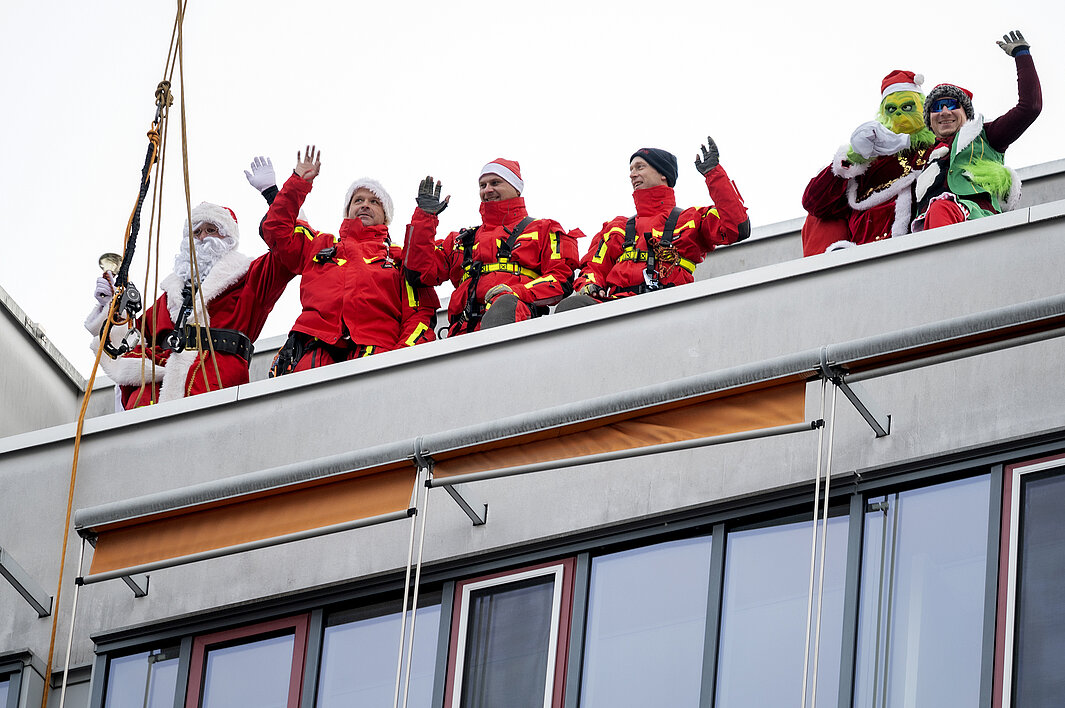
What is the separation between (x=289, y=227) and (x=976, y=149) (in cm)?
387

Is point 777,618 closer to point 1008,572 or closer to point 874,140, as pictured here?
point 1008,572

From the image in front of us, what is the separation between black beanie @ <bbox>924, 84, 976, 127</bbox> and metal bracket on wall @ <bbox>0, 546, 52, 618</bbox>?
5.01 m

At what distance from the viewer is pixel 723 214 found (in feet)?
38.2

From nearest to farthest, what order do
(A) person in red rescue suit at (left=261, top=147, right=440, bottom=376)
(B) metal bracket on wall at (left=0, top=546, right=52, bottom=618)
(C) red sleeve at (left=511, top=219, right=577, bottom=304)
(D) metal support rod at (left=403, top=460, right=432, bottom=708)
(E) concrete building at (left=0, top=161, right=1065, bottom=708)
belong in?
(E) concrete building at (left=0, top=161, right=1065, bottom=708), (D) metal support rod at (left=403, top=460, right=432, bottom=708), (B) metal bracket on wall at (left=0, top=546, right=52, bottom=618), (C) red sleeve at (left=511, top=219, right=577, bottom=304), (A) person in red rescue suit at (left=261, top=147, right=440, bottom=376)

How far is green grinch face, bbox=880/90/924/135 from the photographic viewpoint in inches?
465

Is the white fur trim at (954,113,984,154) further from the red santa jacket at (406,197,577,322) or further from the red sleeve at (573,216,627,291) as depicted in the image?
the red santa jacket at (406,197,577,322)

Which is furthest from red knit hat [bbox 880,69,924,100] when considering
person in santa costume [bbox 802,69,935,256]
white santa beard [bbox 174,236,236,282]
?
white santa beard [bbox 174,236,236,282]

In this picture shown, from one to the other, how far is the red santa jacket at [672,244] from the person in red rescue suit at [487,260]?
19 cm

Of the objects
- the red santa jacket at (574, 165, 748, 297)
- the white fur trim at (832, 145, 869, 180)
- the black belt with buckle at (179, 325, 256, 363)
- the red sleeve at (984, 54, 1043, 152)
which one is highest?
the red sleeve at (984, 54, 1043, 152)

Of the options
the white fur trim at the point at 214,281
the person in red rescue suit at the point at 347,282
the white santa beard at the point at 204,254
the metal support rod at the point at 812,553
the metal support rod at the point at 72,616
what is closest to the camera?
the metal support rod at the point at 812,553

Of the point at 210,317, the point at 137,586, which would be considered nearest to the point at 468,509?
the point at 137,586

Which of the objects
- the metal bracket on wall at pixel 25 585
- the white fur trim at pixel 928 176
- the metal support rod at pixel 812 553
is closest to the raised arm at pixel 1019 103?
the white fur trim at pixel 928 176

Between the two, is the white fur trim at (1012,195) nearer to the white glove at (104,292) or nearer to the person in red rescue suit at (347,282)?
the person in red rescue suit at (347,282)

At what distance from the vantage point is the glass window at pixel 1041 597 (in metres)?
8.72
